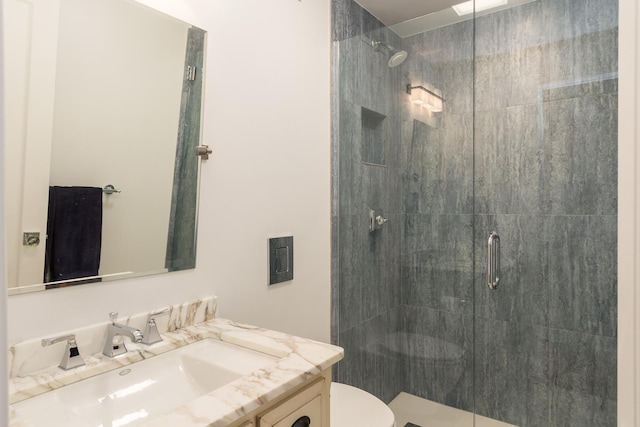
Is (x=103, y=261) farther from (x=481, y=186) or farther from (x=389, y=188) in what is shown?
(x=481, y=186)

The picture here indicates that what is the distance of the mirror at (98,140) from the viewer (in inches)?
36.6

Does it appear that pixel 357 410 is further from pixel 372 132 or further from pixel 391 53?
pixel 391 53

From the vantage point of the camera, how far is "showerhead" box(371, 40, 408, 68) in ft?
6.76

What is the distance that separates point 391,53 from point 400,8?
299mm

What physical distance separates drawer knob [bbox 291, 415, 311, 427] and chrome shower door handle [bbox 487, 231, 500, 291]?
1.49 m

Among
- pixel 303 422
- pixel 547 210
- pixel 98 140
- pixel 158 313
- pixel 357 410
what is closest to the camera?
pixel 303 422

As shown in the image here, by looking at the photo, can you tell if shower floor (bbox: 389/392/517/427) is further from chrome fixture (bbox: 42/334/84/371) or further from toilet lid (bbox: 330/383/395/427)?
chrome fixture (bbox: 42/334/84/371)

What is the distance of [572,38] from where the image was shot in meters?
1.92

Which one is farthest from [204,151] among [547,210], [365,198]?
[547,210]

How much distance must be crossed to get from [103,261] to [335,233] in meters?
1.19

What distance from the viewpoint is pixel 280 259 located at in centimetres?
166

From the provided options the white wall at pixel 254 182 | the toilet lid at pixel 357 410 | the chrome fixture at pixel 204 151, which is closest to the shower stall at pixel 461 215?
the white wall at pixel 254 182

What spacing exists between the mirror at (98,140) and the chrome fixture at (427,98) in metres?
1.17

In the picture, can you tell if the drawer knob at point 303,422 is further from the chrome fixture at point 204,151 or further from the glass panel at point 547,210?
the glass panel at point 547,210
